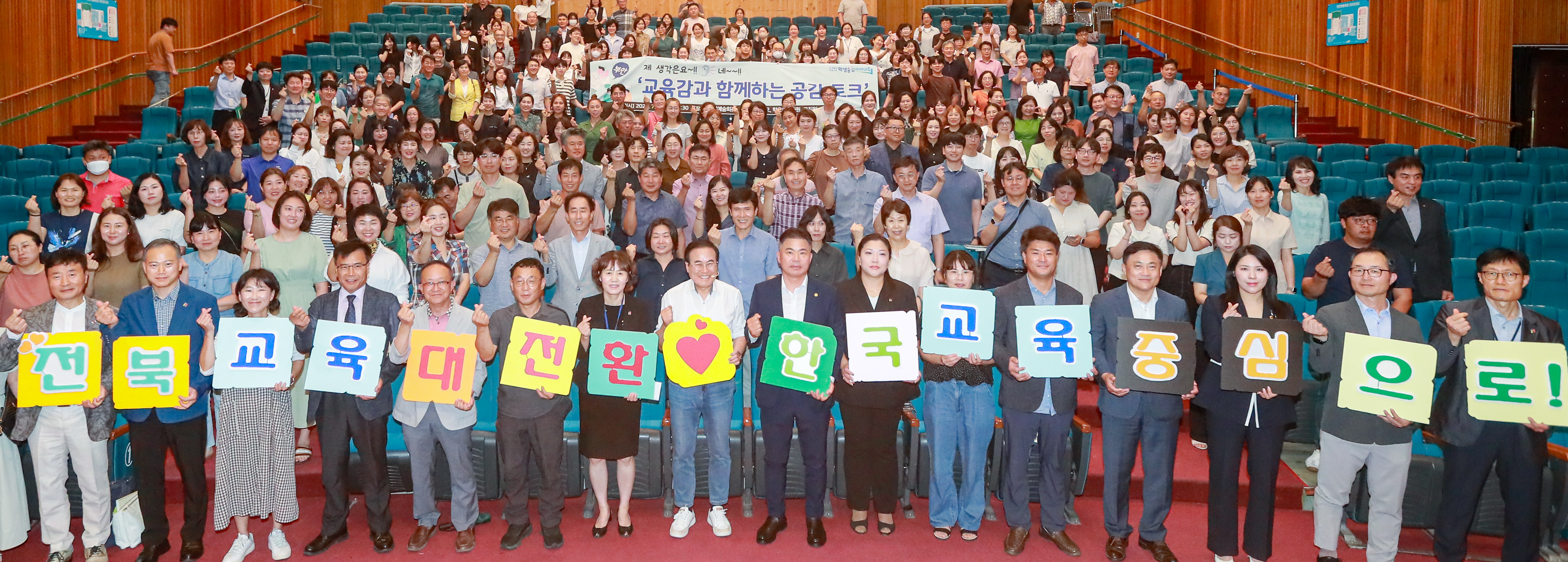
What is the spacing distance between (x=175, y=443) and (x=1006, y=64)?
989 cm

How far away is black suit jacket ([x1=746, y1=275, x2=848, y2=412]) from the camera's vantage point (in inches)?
173

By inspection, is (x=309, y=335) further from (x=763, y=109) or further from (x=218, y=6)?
(x=218, y=6)

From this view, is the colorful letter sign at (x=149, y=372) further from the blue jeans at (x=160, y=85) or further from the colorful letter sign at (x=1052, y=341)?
the blue jeans at (x=160, y=85)

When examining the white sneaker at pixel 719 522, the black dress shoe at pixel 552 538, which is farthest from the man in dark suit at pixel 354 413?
the white sneaker at pixel 719 522

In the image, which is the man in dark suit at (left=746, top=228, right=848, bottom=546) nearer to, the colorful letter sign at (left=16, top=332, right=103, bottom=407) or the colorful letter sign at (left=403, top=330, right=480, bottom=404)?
the colorful letter sign at (left=403, top=330, right=480, bottom=404)

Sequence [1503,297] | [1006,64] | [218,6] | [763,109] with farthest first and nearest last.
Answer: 1. [218,6]
2. [1006,64]
3. [763,109]
4. [1503,297]

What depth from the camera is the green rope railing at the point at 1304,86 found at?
1048cm

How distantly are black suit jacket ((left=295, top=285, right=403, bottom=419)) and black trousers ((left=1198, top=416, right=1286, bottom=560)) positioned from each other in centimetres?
359

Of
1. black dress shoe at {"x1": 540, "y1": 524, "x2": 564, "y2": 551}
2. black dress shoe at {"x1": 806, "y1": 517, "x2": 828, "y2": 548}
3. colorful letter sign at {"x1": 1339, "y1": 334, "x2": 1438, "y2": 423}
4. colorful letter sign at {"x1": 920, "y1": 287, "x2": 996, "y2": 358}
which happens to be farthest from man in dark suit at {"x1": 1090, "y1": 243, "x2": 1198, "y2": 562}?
black dress shoe at {"x1": 540, "y1": 524, "x2": 564, "y2": 551}

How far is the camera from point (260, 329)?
4172 millimetres

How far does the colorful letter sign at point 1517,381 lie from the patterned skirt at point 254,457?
197 inches

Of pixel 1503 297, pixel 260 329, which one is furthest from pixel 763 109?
pixel 1503 297

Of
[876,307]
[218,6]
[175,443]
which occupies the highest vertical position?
[218,6]

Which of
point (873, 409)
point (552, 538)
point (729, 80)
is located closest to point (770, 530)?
point (873, 409)
